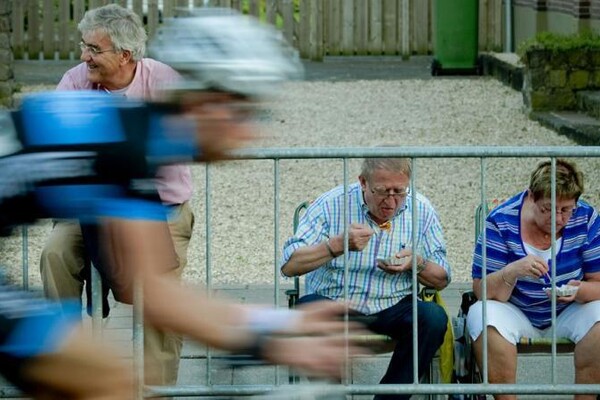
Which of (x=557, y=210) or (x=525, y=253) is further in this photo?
(x=525, y=253)

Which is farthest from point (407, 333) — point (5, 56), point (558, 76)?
point (5, 56)

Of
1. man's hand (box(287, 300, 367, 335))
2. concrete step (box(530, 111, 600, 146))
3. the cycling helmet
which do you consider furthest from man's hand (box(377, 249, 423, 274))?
concrete step (box(530, 111, 600, 146))

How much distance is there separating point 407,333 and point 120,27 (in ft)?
5.68

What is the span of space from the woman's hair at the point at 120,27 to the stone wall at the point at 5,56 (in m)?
→ 10.1

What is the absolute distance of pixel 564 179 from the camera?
6.13 meters

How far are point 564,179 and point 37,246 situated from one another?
4688 mm

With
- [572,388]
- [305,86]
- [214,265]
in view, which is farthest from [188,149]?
[305,86]

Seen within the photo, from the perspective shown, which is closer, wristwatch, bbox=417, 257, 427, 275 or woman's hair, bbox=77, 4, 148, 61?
wristwatch, bbox=417, 257, 427, 275

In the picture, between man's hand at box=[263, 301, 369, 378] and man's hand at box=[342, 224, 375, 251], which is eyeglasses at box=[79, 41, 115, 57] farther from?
man's hand at box=[263, 301, 369, 378]

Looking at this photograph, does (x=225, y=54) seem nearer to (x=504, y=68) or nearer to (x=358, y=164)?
(x=358, y=164)

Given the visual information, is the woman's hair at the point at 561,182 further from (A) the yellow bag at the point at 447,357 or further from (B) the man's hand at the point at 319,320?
(B) the man's hand at the point at 319,320

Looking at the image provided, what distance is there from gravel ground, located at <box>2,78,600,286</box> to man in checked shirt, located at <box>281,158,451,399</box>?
431 millimetres

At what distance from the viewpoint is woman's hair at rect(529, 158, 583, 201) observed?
6.14 metres

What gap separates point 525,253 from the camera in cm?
627
